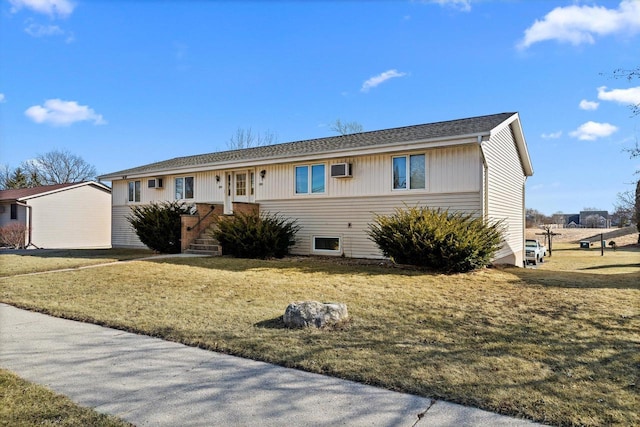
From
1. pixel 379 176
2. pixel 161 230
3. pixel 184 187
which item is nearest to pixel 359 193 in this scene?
pixel 379 176

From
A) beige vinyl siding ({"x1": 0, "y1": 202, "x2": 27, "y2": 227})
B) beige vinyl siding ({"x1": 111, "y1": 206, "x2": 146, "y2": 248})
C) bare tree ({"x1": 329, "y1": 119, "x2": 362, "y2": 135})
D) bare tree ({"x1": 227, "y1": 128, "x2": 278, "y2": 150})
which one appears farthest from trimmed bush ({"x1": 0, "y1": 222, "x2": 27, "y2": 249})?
bare tree ({"x1": 329, "y1": 119, "x2": 362, "y2": 135})

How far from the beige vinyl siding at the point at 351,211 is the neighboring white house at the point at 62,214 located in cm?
1849

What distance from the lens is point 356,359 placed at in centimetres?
394

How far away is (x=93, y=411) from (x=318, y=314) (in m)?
2.82

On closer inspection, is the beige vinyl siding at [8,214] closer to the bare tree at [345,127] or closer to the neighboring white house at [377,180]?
the neighboring white house at [377,180]

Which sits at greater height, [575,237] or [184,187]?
[184,187]

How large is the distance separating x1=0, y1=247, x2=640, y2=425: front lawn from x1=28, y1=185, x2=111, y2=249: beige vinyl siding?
18917 millimetres

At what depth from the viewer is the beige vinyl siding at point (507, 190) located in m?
11.8

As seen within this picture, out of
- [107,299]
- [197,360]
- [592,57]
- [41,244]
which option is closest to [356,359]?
[197,360]

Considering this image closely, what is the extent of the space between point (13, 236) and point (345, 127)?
24763 millimetres

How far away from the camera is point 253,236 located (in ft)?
40.4

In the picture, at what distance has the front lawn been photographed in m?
3.28

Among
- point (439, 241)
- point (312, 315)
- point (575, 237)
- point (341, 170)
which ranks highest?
point (341, 170)

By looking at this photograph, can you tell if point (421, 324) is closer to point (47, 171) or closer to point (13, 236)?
point (13, 236)
